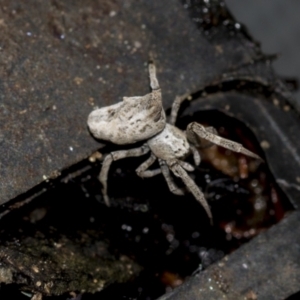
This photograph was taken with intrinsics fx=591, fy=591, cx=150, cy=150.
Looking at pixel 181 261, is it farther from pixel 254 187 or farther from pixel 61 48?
pixel 61 48

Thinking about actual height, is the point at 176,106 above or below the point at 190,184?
above

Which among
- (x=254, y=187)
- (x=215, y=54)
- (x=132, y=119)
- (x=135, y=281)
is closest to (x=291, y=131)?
(x=254, y=187)

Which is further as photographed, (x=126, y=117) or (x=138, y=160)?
(x=138, y=160)

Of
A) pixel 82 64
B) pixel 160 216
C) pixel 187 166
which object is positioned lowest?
pixel 160 216

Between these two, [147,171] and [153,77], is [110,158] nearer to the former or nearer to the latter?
[147,171]

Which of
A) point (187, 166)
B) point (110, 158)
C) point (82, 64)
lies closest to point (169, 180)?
point (187, 166)

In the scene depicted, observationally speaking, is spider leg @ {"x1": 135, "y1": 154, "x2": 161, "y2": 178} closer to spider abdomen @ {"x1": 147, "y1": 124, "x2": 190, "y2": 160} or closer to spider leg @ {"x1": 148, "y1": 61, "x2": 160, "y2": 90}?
spider abdomen @ {"x1": 147, "y1": 124, "x2": 190, "y2": 160}
